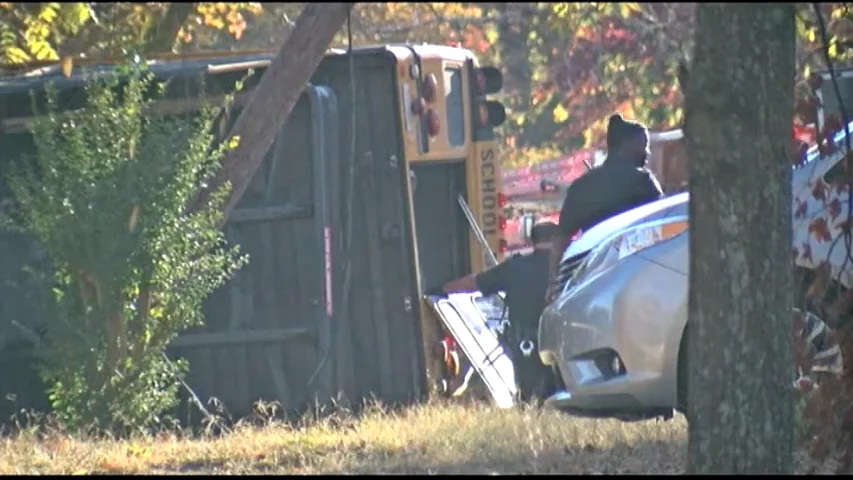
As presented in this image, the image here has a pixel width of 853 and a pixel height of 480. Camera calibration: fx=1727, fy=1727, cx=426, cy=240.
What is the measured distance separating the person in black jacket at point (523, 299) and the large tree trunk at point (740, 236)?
6094 millimetres

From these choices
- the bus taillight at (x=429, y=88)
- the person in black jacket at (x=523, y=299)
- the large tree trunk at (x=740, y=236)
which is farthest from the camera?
the person in black jacket at (x=523, y=299)

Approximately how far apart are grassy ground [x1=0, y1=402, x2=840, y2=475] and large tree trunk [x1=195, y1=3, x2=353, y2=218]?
1589 millimetres

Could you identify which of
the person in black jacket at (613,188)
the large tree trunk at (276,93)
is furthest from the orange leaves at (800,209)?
the person in black jacket at (613,188)

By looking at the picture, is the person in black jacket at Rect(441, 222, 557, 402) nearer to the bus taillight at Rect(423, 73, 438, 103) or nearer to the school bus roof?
the bus taillight at Rect(423, 73, 438, 103)

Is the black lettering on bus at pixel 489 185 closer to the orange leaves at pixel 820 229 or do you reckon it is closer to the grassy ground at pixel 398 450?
the grassy ground at pixel 398 450

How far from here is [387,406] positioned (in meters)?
10.9

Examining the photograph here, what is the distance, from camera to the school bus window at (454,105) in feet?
39.8

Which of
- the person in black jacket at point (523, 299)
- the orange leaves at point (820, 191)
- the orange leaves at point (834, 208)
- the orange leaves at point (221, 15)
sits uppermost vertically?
the orange leaves at point (221, 15)

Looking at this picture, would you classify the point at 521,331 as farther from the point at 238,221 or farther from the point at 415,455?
the point at 415,455

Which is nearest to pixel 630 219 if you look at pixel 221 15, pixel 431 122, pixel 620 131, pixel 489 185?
pixel 620 131

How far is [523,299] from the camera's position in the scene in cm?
1221

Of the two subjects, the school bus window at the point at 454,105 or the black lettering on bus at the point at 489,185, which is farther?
the black lettering on bus at the point at 489,185

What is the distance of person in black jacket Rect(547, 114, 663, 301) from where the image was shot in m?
10.4

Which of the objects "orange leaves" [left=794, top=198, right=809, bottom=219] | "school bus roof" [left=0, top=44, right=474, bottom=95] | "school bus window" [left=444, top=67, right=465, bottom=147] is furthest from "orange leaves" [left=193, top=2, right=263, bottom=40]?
"orange leaves" [left=794, top=198, right=809, bottom=219]
